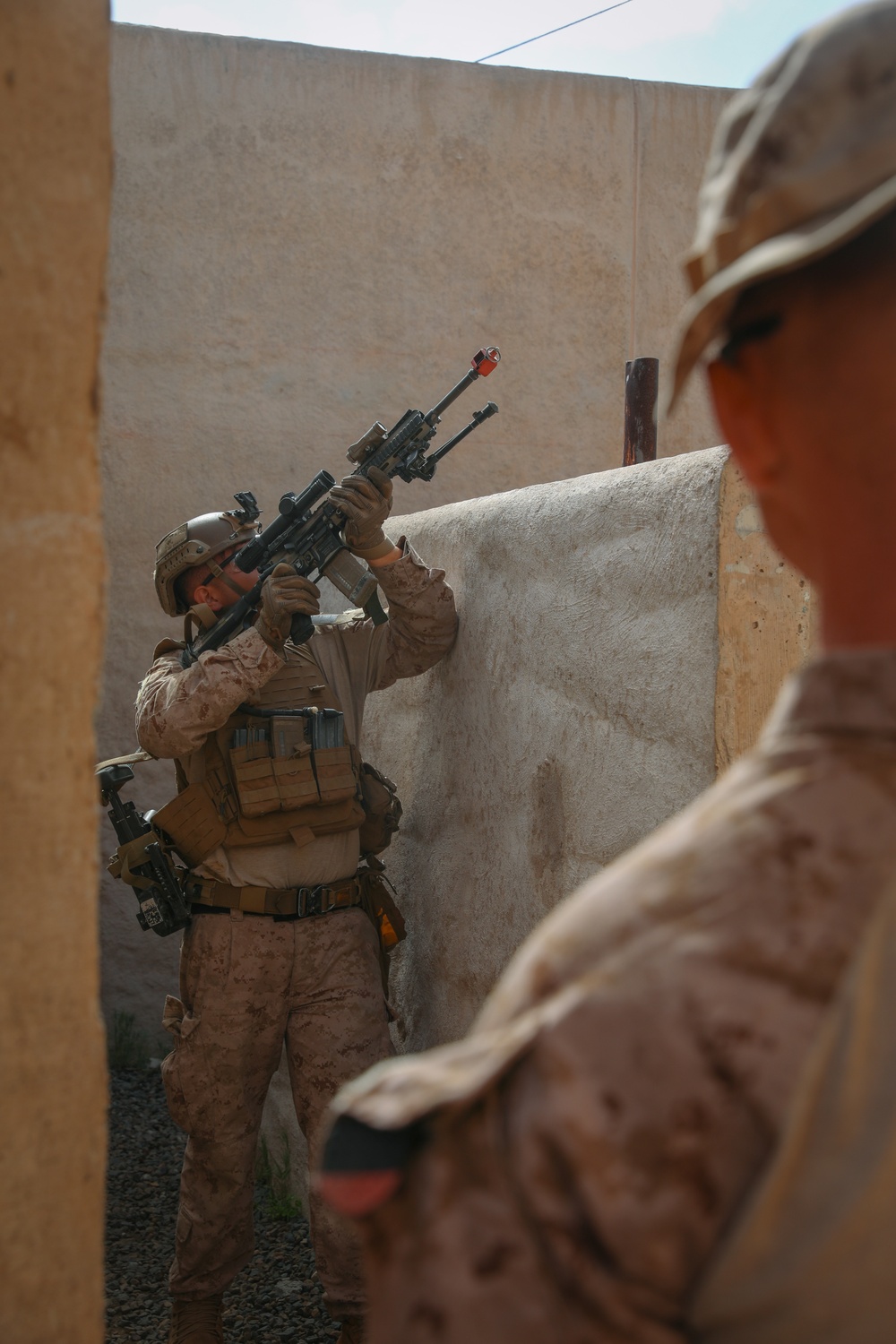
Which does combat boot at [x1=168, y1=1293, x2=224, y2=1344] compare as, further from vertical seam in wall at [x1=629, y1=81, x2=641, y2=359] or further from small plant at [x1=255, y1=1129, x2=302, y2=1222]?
vertical seam in wall at [x1=629, y1=81, x2=641, y2=359]

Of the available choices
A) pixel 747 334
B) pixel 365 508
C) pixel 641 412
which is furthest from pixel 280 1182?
pixel 747 334

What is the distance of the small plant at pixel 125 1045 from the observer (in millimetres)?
5168

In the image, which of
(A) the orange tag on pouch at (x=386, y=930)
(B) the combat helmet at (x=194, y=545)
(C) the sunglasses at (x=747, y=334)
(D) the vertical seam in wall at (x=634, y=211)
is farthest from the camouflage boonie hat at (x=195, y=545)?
(D) the vertical seam in wall at (x=634, y=211)

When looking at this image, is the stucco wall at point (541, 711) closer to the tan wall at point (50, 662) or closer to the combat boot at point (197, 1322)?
the combat boot at point (197, 1322)

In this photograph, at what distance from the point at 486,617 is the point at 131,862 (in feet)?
3.65

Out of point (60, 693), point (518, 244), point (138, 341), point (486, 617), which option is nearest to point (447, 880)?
point (486, 617)

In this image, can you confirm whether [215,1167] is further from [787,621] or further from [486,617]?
[787,621]

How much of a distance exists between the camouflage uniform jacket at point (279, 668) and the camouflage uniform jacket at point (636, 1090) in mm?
2490

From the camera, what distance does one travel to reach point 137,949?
17.3 feet

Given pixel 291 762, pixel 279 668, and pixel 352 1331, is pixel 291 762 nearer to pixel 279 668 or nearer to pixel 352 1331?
pixel 279 668

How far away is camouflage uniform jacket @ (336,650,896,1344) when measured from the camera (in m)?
0.55

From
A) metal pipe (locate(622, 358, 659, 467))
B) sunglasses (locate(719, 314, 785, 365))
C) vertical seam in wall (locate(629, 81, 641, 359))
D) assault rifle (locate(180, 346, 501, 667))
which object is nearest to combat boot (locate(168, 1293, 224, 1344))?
assault rifle (locate(180, 346, 501, 667))

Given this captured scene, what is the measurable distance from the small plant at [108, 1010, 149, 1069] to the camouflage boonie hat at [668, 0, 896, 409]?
198 inches

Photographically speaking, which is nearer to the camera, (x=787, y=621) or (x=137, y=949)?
(x=787, y=621)
